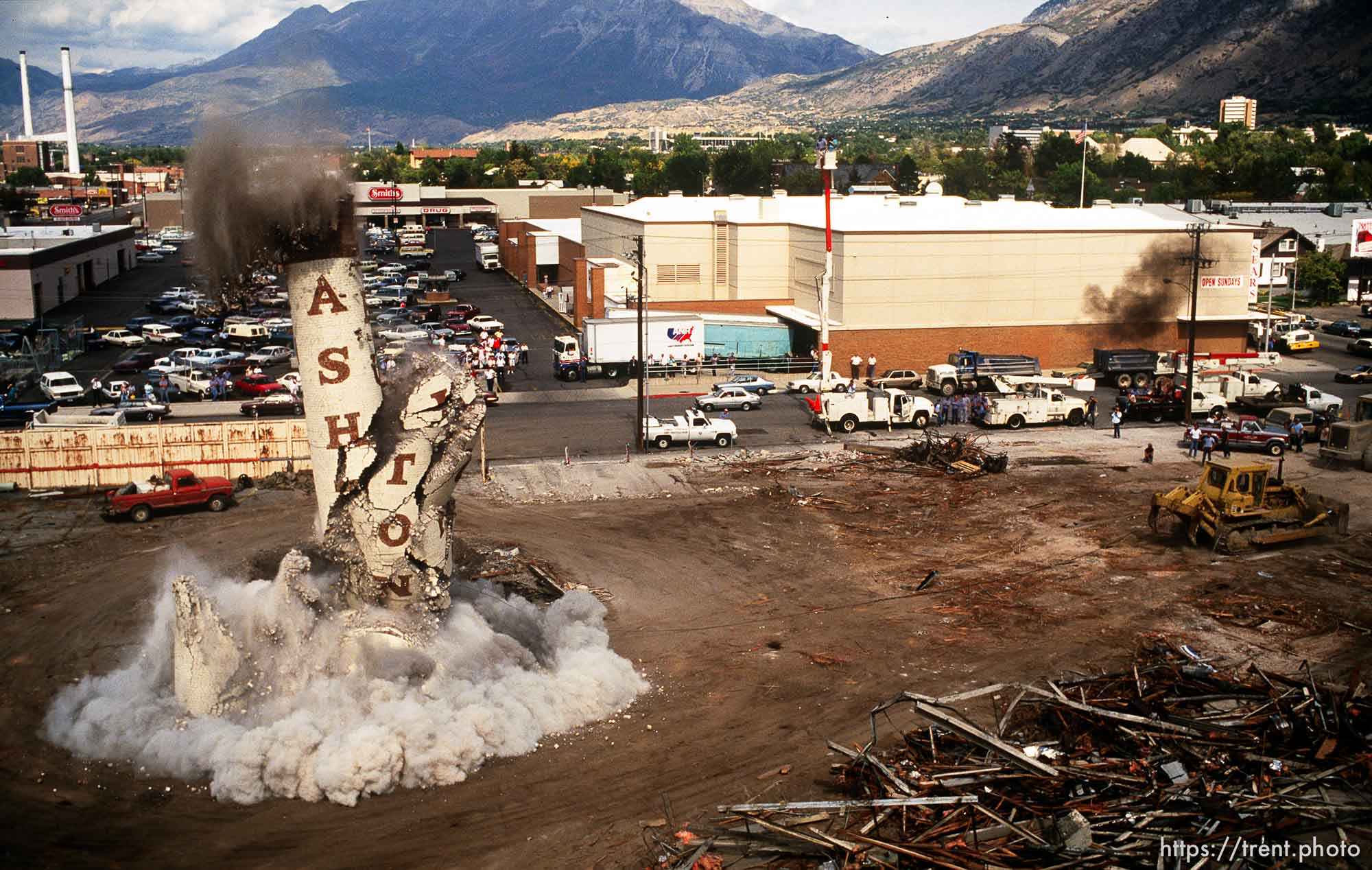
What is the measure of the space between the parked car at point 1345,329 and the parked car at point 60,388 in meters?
56.9

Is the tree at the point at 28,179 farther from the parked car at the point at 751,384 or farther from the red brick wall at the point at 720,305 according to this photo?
the parked car at the point at 751,384

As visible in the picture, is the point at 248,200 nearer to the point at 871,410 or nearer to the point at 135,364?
the point at 871,410

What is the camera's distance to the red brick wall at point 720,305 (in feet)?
188

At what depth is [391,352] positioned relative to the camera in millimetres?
20516

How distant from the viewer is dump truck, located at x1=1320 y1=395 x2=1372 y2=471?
3328cm

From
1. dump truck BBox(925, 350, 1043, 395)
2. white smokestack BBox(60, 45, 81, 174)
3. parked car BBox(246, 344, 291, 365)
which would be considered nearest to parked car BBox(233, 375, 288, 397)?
parked car BBox(246, 344, 291, 365)

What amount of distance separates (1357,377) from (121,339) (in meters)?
55.4

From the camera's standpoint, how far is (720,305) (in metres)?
57.8

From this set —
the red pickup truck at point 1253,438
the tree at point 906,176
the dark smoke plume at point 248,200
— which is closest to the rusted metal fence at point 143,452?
the dark smoke plume at point 248,200

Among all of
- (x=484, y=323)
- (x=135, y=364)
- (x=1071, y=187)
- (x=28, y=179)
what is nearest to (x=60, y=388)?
(x=135, y=364)

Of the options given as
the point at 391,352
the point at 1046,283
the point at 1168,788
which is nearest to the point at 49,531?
the point at 391,352

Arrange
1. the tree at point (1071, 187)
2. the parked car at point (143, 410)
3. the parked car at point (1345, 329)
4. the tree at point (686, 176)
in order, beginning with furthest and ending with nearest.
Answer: the tree at point (686, 176), the tree at point (1071, 187), the parked car at point (1345, 329), the parked car at point (143, 410)

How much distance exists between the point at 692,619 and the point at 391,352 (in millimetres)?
7374

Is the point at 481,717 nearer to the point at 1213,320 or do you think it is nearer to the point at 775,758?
the point at 775,758
